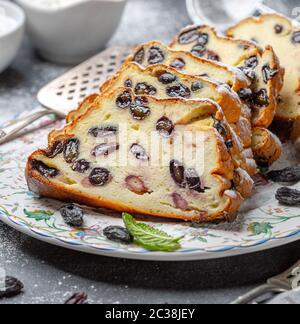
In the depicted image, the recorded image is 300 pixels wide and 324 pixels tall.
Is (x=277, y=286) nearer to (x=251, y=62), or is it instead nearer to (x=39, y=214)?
(x=39, y=214)

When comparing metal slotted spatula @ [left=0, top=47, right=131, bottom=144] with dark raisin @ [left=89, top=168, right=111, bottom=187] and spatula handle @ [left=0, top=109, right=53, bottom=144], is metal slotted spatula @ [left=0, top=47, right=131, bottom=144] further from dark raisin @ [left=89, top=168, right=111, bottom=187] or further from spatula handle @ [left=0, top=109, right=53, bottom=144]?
dark raisin @ [left=89, top=168, right=111, bottom=187]

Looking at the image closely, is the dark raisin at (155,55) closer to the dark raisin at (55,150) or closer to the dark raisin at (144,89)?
the dark raisin at (144,89)

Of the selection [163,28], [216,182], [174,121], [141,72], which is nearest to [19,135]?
[141,72]

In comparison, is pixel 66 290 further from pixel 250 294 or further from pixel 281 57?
pixel 281 57

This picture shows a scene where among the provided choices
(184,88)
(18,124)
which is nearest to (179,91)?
(184,88)

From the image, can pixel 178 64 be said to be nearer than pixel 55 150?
No

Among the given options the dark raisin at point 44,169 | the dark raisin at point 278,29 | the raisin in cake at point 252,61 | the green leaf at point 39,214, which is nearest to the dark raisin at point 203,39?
the raisin in cake at point 252,61
